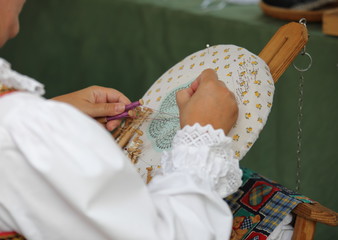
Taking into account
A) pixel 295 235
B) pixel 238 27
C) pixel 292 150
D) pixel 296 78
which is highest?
pixel 238 27

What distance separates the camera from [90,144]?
2.21 ft

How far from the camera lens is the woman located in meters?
0.66

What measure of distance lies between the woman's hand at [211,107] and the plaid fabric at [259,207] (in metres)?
0.30

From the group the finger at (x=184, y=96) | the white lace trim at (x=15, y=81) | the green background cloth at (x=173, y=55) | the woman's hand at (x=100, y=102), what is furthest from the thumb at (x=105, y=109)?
the green background cloth at (x=173, y=55)

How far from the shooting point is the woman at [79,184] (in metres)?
0.66

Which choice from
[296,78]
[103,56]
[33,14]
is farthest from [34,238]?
[33,14]

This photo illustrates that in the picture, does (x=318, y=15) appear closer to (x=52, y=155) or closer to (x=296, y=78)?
(x=296, y=78)

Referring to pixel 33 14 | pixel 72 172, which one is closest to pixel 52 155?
pixel 72 172

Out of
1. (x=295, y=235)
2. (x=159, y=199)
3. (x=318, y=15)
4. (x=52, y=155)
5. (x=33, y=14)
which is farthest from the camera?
(x=33, y=14)

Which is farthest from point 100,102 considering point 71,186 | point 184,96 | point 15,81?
point 71,186

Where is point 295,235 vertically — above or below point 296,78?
below

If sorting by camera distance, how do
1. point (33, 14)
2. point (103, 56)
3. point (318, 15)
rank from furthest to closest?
point (33, 14) < point (103, 56) < point (318, 15)

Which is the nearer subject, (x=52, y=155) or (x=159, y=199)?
(x=52, y=155)

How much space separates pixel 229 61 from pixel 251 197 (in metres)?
0.31
